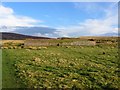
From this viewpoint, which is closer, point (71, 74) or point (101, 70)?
point (71, 74)

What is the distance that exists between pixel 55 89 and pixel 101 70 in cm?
746

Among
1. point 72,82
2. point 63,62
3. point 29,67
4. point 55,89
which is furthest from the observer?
point 63,62

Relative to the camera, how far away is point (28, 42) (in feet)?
177

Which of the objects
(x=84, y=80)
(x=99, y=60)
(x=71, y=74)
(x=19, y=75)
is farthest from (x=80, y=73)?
(x=99, y=60)

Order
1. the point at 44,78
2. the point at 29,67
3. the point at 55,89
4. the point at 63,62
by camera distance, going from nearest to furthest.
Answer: the point at 55,89 < the point at 44,78 < the point at 29,67 < the point at 63,62

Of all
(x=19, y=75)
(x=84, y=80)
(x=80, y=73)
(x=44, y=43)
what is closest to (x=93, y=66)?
(x=80, y=73)

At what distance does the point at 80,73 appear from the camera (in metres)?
22.7

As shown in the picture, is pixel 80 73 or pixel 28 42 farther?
pixel 28 42

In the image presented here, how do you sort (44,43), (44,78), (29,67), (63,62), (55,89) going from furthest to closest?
1. (44,43)
2. (63,62)
3. (29,67)
4. (44,78)
5. (55,89)

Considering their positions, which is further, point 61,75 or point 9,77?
point 61,75

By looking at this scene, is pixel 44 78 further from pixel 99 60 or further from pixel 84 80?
pixel 99 60

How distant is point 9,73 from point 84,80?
22.2ft

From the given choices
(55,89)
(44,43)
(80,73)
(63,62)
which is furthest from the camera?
(44,43)

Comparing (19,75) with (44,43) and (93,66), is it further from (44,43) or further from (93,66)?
(44,43)
